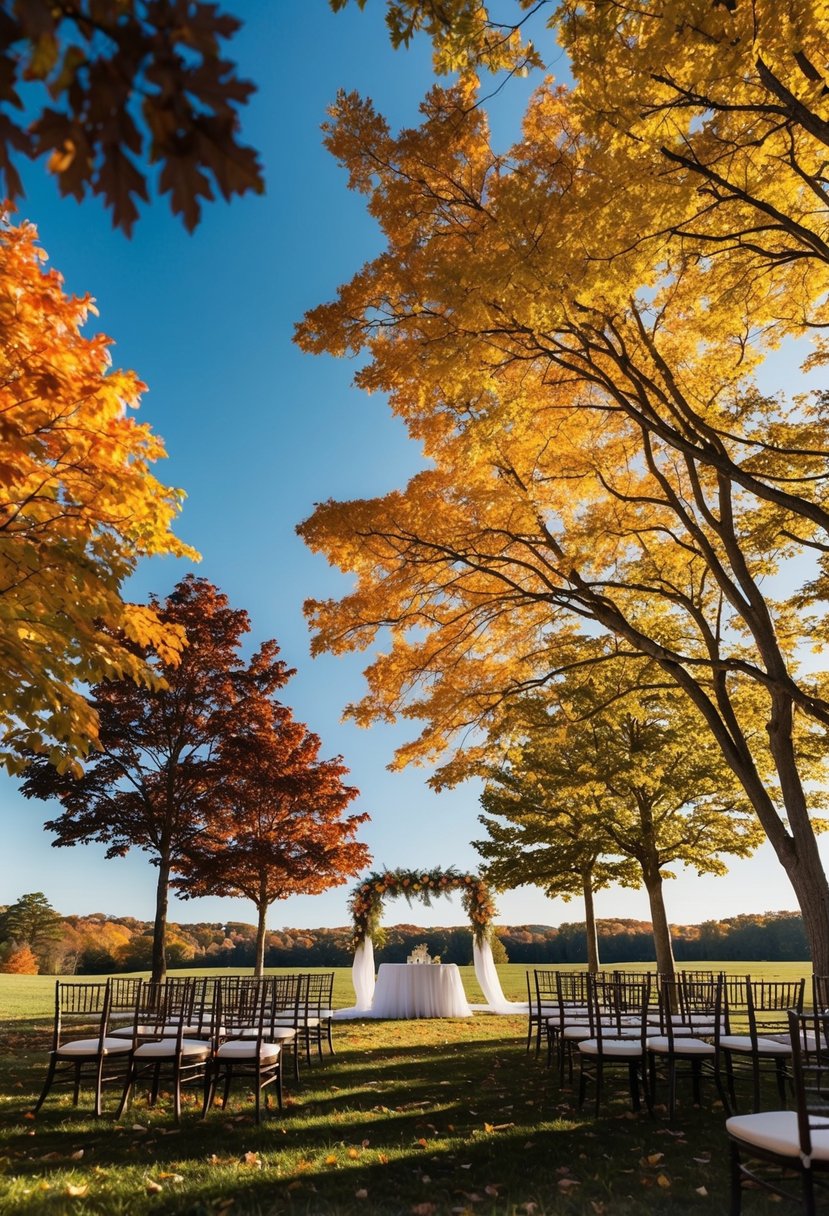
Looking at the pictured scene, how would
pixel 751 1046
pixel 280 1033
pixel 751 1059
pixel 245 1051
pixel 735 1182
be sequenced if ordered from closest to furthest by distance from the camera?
pixel 735 1182, pixel 751 1046, pixel 245 1051, pixel 751 1059, pixel 280 1033

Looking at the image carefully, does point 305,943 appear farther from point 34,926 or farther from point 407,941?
point 34,926

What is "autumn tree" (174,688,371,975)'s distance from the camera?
13.7 metres

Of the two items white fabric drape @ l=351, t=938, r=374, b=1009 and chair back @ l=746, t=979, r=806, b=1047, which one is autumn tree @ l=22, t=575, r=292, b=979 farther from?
chair back @ l=746, t=979, r=806, b=1047

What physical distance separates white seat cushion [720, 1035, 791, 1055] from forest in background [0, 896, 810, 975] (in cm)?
2314

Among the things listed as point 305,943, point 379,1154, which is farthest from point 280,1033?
point 305,943

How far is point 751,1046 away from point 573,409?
619cm

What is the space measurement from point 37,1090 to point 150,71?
321 inches

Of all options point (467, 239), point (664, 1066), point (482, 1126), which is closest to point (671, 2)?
point (467, 239)

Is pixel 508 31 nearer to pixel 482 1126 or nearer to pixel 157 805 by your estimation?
pixel 482 1126

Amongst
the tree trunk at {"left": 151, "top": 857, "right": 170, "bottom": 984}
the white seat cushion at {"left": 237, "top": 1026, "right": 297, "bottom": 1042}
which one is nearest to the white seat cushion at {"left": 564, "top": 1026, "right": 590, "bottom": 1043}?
the white seat cushion at {"left": 237, "top": 1026, "right": 297, "bottom": 1042}

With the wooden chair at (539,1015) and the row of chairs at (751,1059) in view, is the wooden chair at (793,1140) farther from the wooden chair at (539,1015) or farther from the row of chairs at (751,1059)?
the wooden chair at (539,1015)

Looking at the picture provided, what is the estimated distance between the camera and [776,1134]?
307 cm

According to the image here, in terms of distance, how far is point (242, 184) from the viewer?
1.02m

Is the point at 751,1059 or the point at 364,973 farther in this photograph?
the point at 364,973
